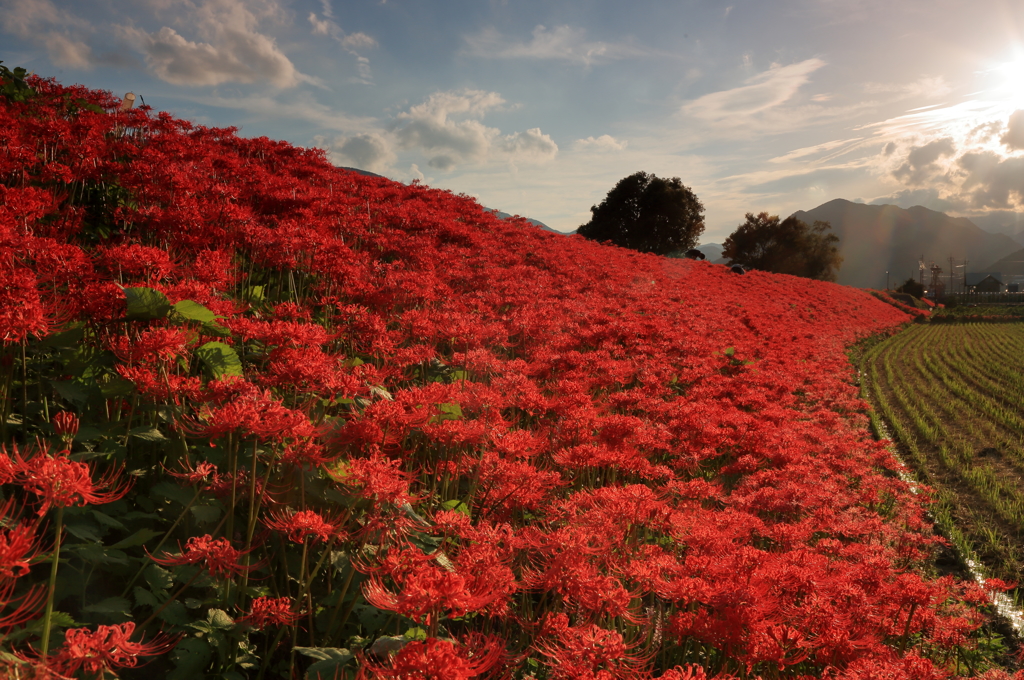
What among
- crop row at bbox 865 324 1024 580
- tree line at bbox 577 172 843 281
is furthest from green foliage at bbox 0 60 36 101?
tree line at bbox 577 172 843 281

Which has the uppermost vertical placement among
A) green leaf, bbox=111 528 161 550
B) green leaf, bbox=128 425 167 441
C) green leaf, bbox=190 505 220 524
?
green leaf, bbox=128 425 167 441

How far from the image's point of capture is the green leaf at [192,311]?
325 centimetres

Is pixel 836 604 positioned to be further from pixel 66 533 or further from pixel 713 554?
pixel 66 533

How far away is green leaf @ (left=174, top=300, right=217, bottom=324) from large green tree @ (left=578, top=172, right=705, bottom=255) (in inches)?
1815

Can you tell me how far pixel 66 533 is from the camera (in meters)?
2.69

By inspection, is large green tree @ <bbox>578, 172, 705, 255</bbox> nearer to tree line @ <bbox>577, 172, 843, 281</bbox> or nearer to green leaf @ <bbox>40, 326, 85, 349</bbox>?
tree line @ <bbox>577, 172, 843, 281</bbox>

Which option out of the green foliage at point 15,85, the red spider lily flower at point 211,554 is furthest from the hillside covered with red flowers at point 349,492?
the green foliage at point 15,85

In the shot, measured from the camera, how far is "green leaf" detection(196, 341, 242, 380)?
3.30 m

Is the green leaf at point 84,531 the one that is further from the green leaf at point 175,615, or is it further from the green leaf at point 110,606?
the green leaf at point 175,615

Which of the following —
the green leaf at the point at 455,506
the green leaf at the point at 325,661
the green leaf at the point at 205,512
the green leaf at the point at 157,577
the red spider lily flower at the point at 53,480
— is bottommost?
the green leaf at the point at 325,661

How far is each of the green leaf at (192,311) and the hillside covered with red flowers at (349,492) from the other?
9 centimetres

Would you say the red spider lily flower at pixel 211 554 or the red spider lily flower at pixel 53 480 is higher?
the red spider lily flower at pixel 53 480

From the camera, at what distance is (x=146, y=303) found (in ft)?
10.3

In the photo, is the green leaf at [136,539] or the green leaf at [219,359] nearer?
the green leaf at [136,539]
